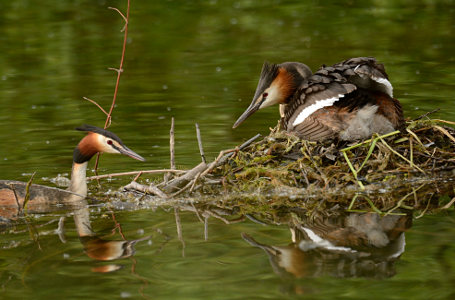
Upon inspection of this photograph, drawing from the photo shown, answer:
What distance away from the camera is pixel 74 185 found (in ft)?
24.3

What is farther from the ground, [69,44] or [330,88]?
[330,88]

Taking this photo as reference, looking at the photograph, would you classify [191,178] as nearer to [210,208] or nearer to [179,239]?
[210,208]

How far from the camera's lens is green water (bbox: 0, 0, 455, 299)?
17.1ft

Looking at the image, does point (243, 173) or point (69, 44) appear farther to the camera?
point (69, 44)

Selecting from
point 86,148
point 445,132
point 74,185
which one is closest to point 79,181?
point 74,185

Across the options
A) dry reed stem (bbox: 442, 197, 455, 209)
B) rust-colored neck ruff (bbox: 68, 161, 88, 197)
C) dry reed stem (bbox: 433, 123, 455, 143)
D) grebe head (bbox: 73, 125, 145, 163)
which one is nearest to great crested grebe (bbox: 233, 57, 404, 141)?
dry reed stem (bbox: 433, 123, 455, 143)

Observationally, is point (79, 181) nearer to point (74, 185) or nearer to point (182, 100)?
point (74, 185)

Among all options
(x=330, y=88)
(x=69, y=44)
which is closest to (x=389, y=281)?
(x=330, y=88)

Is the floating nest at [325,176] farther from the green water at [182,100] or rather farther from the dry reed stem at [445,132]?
the green water at [182,100]

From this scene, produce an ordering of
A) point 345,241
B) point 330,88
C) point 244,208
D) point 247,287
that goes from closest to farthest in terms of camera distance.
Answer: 1. point 247,287
2. point 345,241
3. point 244,208
4. point 330,88

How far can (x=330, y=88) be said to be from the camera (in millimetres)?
7492

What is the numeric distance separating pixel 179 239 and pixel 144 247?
298mm

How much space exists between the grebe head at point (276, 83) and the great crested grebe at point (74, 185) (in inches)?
59.6

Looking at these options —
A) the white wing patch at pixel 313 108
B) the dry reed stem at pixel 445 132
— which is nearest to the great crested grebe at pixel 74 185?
the white wing patch at pixel 313 108
